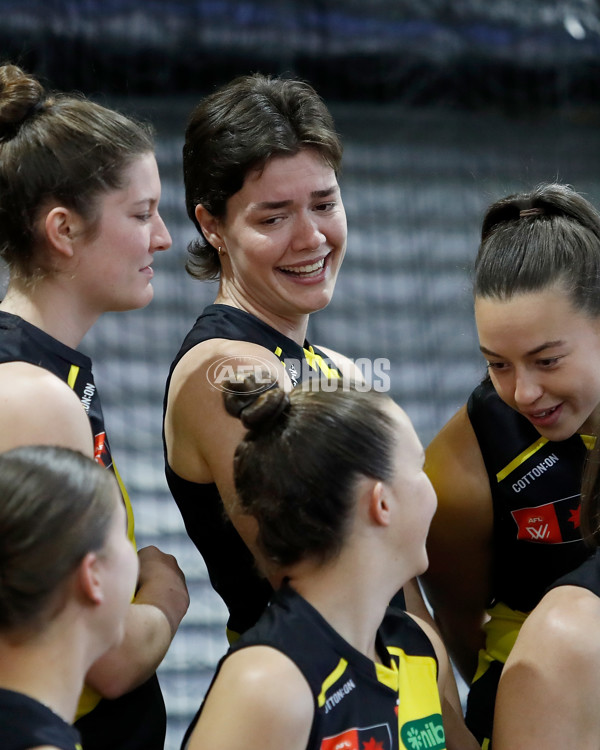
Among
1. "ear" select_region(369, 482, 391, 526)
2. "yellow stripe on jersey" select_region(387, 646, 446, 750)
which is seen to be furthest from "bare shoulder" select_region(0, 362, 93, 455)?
"yellow stripe on jersey" select_region(387, 646, 446, 750)

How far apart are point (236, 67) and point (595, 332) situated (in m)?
2.07

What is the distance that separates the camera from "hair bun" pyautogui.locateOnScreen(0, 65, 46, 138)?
1.37 m

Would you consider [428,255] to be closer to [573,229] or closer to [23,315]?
[573,229]

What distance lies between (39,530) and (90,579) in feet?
0.22

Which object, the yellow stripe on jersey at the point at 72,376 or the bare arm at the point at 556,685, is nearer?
the bare arm at the point at 556,685

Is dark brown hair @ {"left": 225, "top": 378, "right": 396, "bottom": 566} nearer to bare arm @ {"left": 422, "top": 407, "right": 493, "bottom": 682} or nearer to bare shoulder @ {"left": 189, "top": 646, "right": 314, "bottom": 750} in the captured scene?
bare shoulder @ {"left": 189, "top": 646, "right": 314, "bottom": 750}

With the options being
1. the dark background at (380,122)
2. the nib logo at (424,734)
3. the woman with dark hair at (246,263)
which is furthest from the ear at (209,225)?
the dark background at (380,122)

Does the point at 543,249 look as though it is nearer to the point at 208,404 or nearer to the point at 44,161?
the point at 208,404

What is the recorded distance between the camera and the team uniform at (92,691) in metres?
1.27

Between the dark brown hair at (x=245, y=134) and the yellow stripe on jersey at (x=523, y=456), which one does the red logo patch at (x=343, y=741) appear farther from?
the dark brown hair at (x=245, y=134)

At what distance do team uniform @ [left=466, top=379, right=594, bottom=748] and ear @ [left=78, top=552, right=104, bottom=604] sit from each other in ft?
2.44

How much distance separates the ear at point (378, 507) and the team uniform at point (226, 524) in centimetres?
30

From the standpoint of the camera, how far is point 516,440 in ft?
5.24

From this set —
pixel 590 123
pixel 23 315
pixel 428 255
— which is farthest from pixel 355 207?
pixel 23 315
